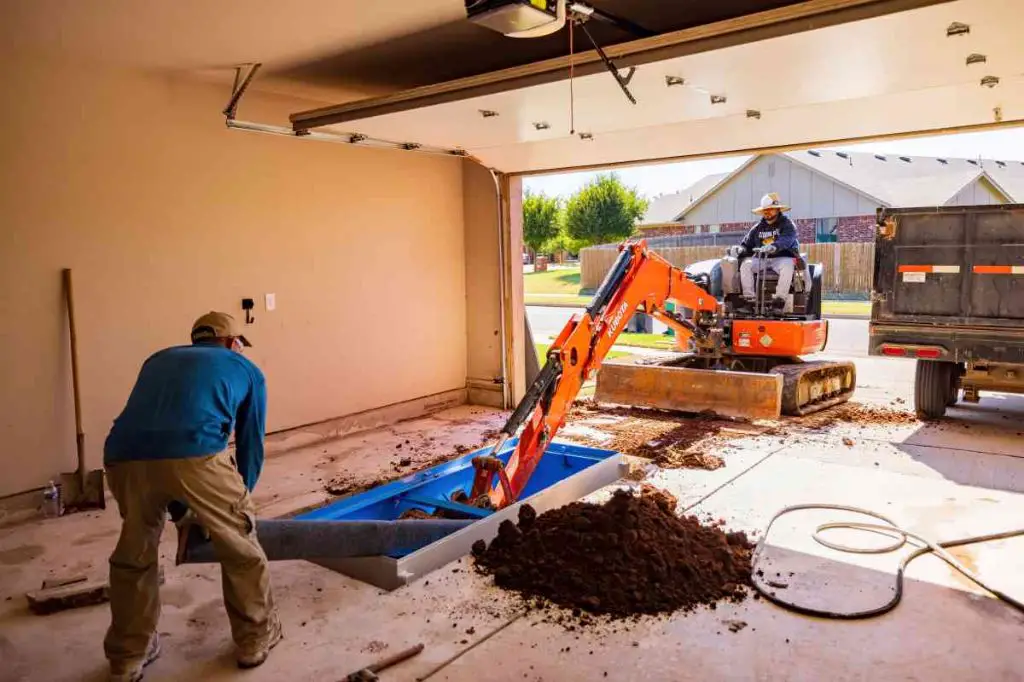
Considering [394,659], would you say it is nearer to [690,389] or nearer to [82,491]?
[82,491]

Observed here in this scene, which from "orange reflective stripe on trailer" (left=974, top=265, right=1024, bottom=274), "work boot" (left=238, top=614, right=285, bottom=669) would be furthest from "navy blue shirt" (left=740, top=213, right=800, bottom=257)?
"work boot" (left=238, top=614, right=285, bottom=669)

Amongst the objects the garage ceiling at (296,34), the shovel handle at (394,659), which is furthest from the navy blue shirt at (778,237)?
the shovel handle at (394,659)

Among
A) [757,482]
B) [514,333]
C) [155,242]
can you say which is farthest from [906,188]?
[155,242]

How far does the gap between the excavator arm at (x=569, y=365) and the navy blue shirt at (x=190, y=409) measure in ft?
6.06

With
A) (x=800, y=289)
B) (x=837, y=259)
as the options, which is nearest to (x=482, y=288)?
(x=800, y=289)

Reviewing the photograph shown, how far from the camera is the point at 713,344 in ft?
30.2

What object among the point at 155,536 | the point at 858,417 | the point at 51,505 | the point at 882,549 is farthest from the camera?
the point at 858,417

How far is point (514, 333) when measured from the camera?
31.8ft

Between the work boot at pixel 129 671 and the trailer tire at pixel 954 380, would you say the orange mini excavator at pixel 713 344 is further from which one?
the work boot at pixel 129 671

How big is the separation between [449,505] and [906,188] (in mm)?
33331

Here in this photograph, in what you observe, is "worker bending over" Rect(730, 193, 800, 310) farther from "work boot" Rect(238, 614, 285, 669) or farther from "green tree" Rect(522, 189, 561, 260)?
"green tree" Rect(522, 189, 561, 260)

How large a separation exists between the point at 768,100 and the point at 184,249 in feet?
16.9

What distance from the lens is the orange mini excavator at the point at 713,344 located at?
6.76m

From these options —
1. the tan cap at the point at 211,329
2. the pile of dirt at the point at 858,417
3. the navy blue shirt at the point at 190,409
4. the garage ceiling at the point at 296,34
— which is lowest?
the pile of dirt at the point at 858,417
